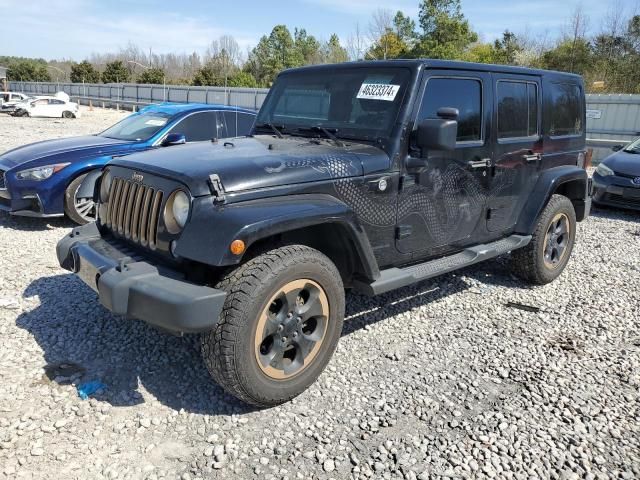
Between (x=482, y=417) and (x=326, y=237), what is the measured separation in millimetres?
1416

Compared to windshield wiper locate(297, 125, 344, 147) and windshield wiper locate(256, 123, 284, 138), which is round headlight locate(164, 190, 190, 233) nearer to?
windshield wiper locate(297, 125, 344, 147)

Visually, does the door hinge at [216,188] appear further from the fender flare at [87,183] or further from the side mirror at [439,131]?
the fender flare at [87,183]

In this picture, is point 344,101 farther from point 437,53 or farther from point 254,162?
point 437,53

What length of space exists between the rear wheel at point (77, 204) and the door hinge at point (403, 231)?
4.28m

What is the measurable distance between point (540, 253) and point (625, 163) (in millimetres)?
5033

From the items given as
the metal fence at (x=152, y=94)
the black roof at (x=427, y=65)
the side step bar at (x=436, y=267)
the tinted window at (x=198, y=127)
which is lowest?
the side step bar at (x=436, y=267)

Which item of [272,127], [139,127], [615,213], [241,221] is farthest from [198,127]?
[615,213]

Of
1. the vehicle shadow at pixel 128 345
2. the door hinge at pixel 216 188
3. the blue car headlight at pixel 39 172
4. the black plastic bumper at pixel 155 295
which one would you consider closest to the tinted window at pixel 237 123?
the blue car headlight at pixel 39 172

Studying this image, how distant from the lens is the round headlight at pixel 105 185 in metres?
3.59

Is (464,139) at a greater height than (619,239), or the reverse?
(464,139)

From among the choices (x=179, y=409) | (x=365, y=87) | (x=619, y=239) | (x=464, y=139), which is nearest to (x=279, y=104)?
(x=365, y=87)

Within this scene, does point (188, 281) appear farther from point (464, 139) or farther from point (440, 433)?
point (464, 139)

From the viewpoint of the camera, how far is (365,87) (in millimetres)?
3838

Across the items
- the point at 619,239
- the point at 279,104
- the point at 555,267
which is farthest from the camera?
the point at 619,239
